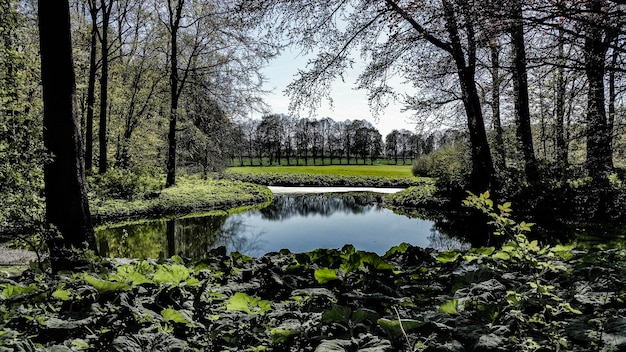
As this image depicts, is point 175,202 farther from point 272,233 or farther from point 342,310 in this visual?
point 342,310

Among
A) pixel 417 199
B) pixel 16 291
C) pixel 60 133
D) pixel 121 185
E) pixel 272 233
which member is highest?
pixel 60 133

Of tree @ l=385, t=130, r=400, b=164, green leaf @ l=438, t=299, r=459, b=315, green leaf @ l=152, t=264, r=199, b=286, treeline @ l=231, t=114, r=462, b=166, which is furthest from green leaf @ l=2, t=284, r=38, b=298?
tree @ l=385, t=130, r=400, b=164

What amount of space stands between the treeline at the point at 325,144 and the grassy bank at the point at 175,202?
53.5 meters

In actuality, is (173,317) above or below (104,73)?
below

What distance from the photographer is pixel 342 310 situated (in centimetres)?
145

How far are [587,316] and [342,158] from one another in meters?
82.7

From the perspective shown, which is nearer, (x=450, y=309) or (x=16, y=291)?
(x=450, y=309)

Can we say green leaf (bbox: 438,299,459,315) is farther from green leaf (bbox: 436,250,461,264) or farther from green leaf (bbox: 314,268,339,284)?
green leaf (bbox: 436,250,461,264)

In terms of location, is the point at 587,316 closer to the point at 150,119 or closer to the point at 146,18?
the point at 146,18

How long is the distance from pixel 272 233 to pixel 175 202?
5.50 meters

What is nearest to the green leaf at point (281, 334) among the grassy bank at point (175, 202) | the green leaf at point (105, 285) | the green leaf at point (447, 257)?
the green leaf at point (105, 285)

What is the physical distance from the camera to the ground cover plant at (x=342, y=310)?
133 cm

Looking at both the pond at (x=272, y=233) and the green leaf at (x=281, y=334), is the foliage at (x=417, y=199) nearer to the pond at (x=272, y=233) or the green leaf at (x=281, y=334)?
the pond at (x=272, y=233)

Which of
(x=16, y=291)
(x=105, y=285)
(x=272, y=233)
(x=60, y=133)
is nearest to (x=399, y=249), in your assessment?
(x=105, y=285)
